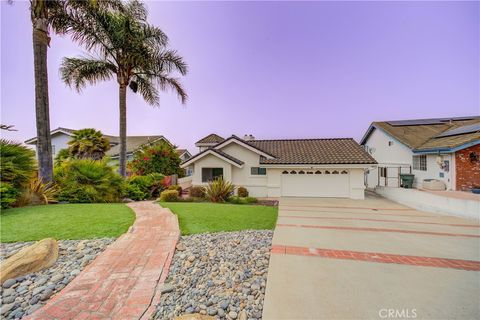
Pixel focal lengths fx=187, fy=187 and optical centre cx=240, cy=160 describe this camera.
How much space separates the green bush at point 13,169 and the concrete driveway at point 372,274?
31.6ft

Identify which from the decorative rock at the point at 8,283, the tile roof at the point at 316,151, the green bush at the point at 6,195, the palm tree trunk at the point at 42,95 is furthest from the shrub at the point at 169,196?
the decorative rock at the point at 8,283

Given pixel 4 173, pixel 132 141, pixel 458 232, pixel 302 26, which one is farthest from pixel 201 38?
pixel 132 141

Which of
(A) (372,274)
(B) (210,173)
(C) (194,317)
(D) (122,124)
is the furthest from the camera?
(B) (210,173)

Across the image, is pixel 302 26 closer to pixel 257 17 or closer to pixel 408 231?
pixel 257 17

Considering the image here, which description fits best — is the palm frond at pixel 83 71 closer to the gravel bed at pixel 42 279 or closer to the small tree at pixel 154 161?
the small tree at pixel 154 161

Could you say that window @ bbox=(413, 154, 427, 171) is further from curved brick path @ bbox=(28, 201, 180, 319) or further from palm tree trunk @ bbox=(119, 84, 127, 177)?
palm tree trunk @ bbox=(119, 84, 127, 177)

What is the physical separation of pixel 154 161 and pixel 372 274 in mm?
17171

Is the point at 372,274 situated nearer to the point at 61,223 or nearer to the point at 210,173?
the point at 61,223

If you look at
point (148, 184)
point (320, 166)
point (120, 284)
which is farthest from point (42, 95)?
point (320, 166)

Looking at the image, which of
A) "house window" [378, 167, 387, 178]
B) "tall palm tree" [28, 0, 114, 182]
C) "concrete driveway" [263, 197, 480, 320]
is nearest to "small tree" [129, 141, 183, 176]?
"tall palm tree" [28, 0, 114, 182]

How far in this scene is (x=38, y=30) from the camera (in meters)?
9.16

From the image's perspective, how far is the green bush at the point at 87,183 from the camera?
31.1ft

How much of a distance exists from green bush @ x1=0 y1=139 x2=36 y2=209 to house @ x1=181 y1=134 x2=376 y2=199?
922 cm

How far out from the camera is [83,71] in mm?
12820
